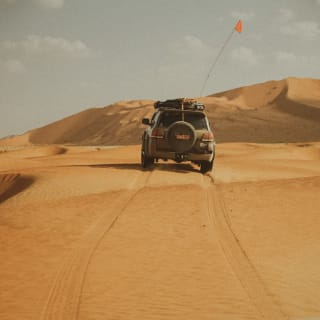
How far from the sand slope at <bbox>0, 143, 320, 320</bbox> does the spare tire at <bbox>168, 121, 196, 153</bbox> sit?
0.82m

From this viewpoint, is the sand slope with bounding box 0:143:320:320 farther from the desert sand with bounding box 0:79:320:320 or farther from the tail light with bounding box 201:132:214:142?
the tail light with bounding box 201:132:214:142

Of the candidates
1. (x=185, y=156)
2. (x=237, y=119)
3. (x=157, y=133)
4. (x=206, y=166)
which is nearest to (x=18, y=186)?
(x=157, y=133)

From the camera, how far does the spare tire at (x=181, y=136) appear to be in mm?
13406

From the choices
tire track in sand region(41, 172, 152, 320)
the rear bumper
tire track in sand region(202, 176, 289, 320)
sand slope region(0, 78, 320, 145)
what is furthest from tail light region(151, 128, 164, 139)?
sand slope region(0, 78, 320, 145)

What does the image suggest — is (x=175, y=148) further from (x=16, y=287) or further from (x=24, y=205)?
(x=16, y=287)

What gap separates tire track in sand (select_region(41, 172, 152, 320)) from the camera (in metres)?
5.00

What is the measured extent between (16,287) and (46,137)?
69337 millimetres

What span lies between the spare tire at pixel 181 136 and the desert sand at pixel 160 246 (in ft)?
2.67

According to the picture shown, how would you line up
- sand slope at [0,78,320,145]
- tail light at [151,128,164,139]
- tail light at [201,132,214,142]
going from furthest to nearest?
1. sand slope at [0,78,320,145]
2. tail light at [151,128,164,139]
3. tail light at [201,132,214,142]

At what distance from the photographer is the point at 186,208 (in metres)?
9.91

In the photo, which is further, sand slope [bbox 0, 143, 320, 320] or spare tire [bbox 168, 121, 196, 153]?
spare tire [bbox 168, 121, 196, 153]

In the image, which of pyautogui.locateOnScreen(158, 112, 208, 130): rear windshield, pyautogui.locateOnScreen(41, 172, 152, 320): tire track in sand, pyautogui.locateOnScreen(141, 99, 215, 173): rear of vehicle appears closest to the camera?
pyautogui.locateOnScreen(41, 172, 152, 320): tire track in sand

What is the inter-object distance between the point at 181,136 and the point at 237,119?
40.4 metres

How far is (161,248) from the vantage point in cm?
732
